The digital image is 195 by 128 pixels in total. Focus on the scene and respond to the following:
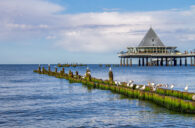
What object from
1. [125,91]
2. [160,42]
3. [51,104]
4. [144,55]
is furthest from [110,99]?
[160,42]

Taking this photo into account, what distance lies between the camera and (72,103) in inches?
1108

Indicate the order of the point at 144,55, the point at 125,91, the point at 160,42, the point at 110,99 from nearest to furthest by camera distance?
the point at 110,99 < the point at 125,91 < the point at 144,55 < the point at 160,42

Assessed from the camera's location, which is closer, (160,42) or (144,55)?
(144,55)

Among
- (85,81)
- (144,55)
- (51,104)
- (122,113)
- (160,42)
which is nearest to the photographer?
(122,113)

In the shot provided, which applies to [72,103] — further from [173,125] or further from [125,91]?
[173,125]

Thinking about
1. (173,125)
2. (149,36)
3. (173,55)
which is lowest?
(173,125)

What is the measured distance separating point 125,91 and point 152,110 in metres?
9.39

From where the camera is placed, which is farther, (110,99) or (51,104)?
(110,99)

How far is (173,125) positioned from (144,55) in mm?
108959

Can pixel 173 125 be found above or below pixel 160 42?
below

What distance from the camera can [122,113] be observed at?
23.0m

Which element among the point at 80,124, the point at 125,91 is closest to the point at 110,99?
the point at 125,91

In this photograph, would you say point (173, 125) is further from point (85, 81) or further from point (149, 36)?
point (149, 36)

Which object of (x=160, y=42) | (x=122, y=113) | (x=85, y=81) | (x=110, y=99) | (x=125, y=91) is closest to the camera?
(x=122, y=113)
